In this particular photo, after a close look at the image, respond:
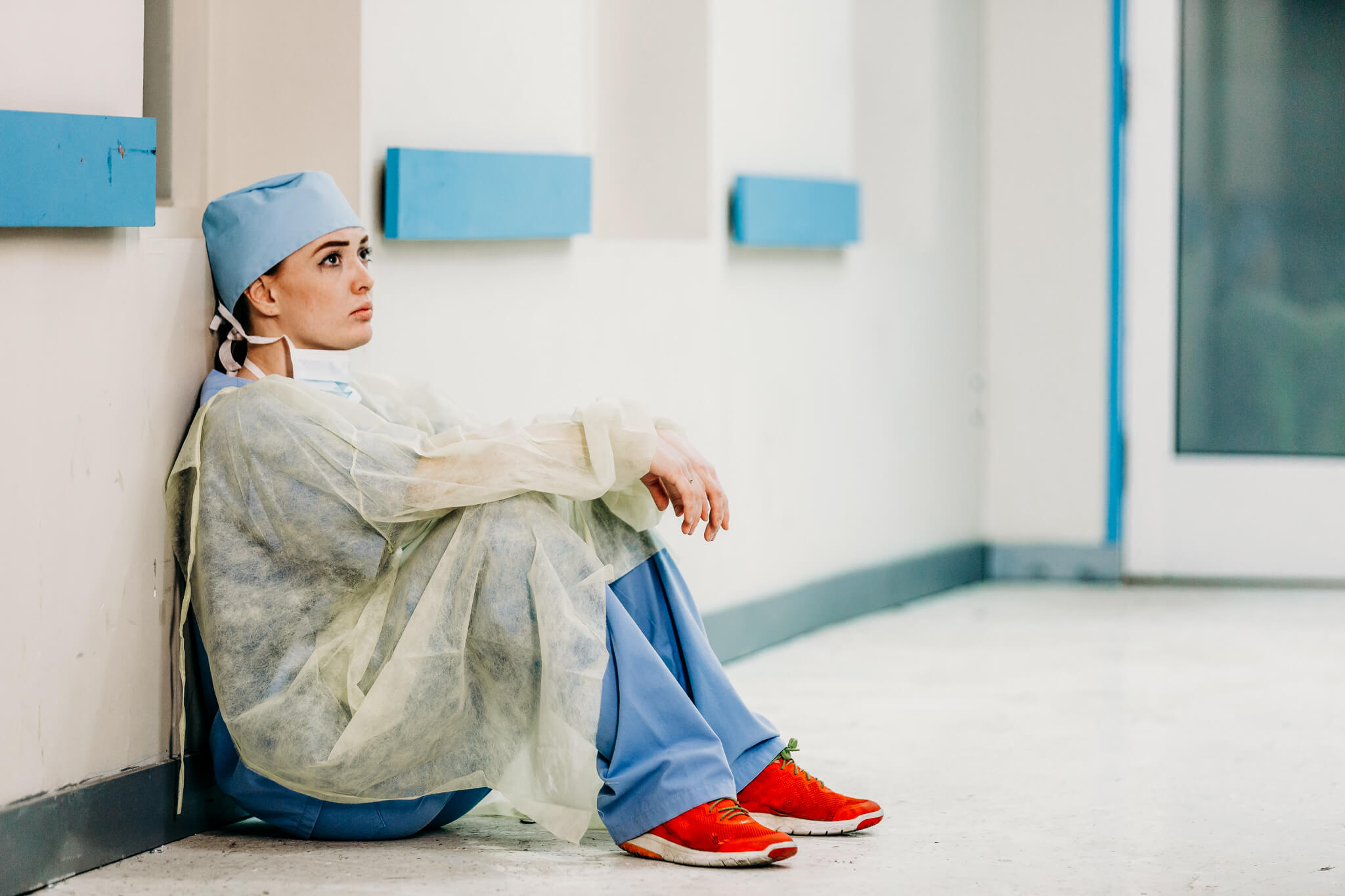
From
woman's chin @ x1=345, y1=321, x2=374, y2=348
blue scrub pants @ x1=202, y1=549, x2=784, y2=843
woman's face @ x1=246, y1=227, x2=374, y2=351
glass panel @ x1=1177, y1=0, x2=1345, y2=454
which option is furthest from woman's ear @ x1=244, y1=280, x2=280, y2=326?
glass panel @ x1=1177, y1=0, x2=1345, y2=454

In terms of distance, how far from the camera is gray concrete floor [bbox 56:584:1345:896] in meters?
2.35

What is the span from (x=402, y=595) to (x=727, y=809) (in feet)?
1.79

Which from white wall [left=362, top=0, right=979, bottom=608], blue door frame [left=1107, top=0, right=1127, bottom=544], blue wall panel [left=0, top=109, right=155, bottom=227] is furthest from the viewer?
blue door frame [left=1107, top=0, right=1127, bottom=544]

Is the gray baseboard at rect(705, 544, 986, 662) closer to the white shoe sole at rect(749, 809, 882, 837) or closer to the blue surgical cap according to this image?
the white shoe sole at rect(749, 809, 882, 837)

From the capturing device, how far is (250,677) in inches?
93.7

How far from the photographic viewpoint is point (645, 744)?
Result: 2.36 metres

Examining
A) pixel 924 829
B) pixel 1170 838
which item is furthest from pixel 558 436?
pixel 1170 838

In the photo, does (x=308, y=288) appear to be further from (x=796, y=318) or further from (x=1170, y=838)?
(x=796, y=318)

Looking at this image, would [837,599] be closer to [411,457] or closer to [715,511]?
[715,511]

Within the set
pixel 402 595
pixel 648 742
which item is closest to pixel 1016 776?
pixel 648 742

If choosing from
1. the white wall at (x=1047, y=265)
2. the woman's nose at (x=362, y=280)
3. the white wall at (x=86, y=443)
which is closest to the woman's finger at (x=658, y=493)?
the woman's nose at (x=362, y=280)

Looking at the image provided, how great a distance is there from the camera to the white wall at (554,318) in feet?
7.37

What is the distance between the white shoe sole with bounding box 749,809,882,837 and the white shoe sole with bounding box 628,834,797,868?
0.16 metres

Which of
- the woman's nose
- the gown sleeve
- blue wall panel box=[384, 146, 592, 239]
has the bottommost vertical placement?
the gown sleeve
